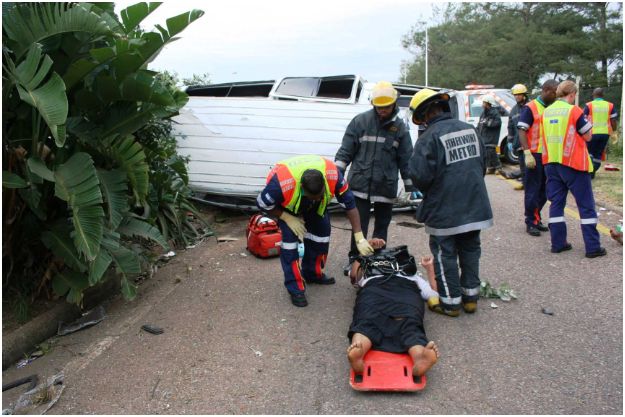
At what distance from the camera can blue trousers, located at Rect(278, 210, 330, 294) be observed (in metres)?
4.50

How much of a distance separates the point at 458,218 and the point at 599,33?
21998mm

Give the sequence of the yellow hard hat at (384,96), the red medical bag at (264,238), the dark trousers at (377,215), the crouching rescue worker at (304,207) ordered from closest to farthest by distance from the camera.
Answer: the crouching rescue worker at (304,207)
the yellow hard hat at (384,96)
the dark trousers at (377,215)
the red medical bag at (264,238)

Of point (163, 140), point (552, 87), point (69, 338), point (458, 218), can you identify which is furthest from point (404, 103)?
point (69, 338)

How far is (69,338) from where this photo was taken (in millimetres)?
4203

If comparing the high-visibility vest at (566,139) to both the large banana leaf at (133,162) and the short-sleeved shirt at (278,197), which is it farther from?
the large banana leaf at (133,162)

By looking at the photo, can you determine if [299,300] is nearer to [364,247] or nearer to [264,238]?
[364,247]

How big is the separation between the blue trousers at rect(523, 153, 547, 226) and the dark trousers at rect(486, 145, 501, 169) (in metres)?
5.17

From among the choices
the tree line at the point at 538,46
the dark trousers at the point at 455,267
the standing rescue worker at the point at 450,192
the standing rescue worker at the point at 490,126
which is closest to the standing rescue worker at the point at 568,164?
the standing rescue worker at the point at 450,192

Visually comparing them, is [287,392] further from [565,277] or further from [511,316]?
[565,277]

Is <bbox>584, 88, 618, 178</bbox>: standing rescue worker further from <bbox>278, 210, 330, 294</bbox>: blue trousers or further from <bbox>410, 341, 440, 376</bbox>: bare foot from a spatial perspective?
<bbox>410, 341, 440, 376</bbox>: bare foot

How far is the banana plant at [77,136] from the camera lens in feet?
12.1

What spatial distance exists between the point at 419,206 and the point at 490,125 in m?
7.74

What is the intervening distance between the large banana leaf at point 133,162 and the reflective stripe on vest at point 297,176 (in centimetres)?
113

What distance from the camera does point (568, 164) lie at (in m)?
5.36
